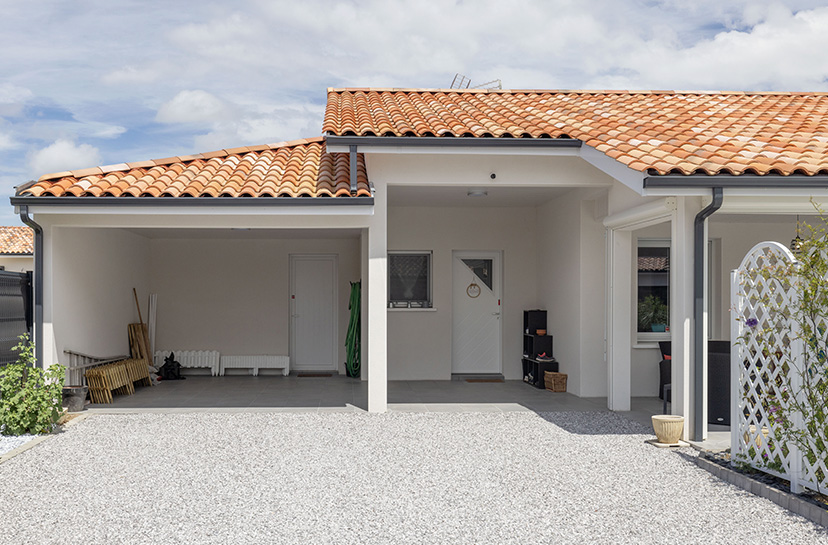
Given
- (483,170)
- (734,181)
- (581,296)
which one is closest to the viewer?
(734,181)

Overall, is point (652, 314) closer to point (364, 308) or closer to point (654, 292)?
point (654, 292)

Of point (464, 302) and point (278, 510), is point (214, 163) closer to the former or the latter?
point (464, 302)

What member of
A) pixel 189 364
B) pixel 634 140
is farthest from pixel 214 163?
pixel 634 140

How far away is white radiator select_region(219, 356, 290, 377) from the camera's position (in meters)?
13.9

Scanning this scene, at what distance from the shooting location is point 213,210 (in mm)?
8781

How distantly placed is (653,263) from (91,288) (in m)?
8.67

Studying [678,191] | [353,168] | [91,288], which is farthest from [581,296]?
[91,288]

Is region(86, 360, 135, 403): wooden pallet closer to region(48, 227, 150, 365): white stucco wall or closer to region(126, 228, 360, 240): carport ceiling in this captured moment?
region(48, 227, 150, 365): white stucco wall

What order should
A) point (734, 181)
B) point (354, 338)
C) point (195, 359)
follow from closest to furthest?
1. point (734, 181)
2. point (354, 338)
3. point (195, 359)

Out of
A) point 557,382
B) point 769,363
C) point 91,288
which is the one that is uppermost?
point 91,288

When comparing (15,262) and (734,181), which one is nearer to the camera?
(734,181)

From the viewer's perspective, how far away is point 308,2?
12375 millimetres

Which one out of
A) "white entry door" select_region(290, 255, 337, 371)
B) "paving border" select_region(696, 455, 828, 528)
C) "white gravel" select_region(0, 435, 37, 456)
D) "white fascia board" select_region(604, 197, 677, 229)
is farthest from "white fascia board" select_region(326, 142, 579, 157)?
"white entry door" select_region(290, 255, 337, 371)

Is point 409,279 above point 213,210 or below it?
below
